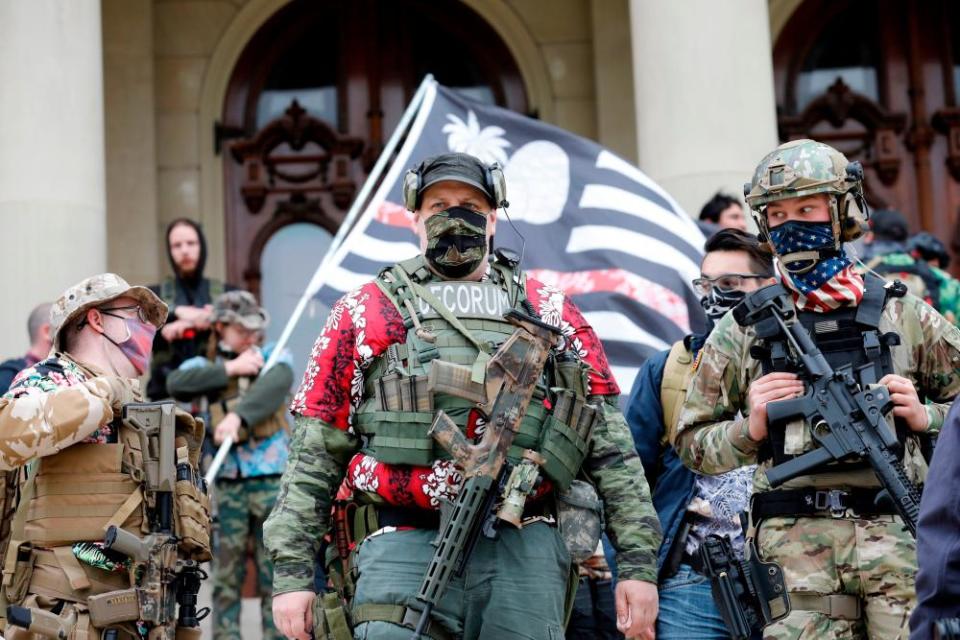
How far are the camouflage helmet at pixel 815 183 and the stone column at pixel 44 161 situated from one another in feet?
16.9

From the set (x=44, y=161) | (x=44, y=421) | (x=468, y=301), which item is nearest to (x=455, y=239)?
(x=468, y=301)

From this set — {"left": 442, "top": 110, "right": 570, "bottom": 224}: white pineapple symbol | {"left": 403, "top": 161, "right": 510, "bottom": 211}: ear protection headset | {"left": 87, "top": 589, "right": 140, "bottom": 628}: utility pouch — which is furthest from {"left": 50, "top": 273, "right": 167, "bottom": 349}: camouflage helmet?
{"left": 442, "top": 110, "right": 570, "bottom": 224}: white pineapple symbol

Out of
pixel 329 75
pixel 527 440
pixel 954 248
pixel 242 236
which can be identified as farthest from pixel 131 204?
pixel 527 440

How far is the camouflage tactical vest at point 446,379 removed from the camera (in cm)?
417

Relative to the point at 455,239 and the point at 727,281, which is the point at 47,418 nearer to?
the point at 455,239

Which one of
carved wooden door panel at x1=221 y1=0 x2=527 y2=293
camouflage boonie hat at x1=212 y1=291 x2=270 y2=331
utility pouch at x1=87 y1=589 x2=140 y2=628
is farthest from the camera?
carved wooden door panel at x1=221 y1=0 x2=527 y2=293

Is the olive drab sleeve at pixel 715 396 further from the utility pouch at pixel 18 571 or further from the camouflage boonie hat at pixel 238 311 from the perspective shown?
the camouflage boonie hat at pixel 238 311

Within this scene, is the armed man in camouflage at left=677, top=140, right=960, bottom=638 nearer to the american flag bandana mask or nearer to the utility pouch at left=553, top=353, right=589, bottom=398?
the american flag bandana mask

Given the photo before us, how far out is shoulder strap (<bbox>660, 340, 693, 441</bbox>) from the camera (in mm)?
5223

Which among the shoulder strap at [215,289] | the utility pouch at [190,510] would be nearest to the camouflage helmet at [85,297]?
the utility pouch at [190,510]

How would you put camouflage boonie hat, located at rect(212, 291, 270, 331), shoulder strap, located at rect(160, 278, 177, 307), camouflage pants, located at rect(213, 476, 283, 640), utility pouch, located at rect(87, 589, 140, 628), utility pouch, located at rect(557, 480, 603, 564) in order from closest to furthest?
1. utility pouch, located at rect(557, 480, 603, 564)
2. utility pouch, located at rect(87, 589, 140, 628)
3. camouflage pants, located at rect(213, 476, 283, 640)
4. camouflage boonie hat, located at rect(212, 291, 270, 331)
5. shoulder strap, located at rect(160, 278, 177, 307)

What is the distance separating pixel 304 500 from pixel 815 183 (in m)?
1.76

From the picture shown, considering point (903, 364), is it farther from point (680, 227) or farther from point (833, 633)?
point (680, 227)

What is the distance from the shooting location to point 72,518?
491 centimetres
